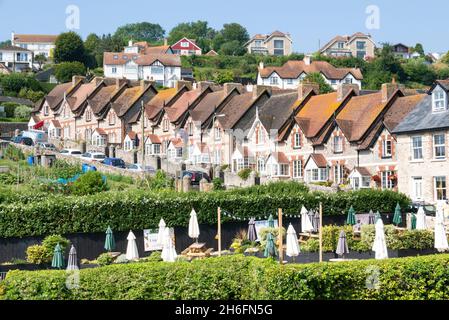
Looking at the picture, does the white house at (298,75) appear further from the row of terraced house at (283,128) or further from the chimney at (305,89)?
the chimney at (305,89)

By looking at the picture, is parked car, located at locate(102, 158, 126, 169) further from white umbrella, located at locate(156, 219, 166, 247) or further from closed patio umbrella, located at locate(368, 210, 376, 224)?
white umbrella, located at locate(156, 219, 166, 247)

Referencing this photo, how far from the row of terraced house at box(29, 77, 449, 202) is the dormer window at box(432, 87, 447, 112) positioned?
6 centimetres

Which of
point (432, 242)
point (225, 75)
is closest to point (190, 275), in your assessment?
point (432, 242)

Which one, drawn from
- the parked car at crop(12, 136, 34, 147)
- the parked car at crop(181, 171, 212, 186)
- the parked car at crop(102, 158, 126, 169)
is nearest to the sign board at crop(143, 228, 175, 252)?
the parked car at crop(181, 171, 212, 186)

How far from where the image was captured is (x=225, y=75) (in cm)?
12850

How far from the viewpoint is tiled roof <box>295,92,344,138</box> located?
63.8 metres

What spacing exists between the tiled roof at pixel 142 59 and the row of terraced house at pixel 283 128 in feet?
124

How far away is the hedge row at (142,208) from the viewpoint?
3969cm

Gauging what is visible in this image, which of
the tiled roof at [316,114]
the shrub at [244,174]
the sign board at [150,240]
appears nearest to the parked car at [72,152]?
the shrub at [244,174]

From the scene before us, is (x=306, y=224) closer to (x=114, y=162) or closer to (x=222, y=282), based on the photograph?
(x=222, y=282)

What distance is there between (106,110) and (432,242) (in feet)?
187

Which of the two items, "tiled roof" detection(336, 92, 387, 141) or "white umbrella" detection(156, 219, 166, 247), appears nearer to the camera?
"white umbrella" detection(156, 219, 166, 247)

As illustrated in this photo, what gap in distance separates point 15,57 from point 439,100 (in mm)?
117185
